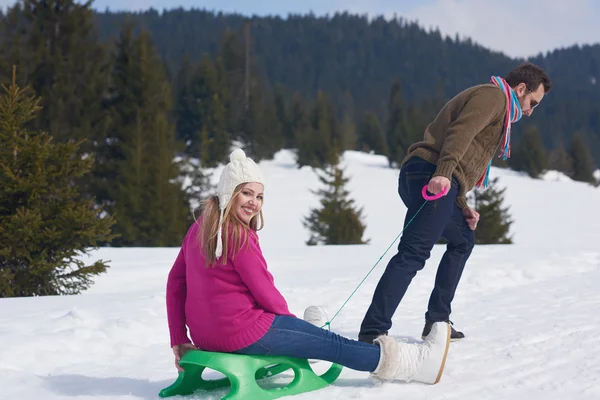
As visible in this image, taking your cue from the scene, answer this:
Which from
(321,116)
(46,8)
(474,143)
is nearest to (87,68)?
(46,8)

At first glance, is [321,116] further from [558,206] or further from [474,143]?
[474,143]

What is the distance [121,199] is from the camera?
19.2m

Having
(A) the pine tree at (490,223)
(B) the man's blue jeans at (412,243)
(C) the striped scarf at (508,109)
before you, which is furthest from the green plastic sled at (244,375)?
(A) the pine tree at (490,223)

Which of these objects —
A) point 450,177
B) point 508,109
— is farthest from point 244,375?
point 508,109

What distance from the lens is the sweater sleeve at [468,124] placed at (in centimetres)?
381

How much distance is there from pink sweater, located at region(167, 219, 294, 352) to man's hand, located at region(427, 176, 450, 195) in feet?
3.79

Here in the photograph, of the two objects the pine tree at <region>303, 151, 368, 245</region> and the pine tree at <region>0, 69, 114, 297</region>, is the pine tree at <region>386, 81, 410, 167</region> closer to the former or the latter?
the pine tree at <region>303, 151, 368, 245</region>

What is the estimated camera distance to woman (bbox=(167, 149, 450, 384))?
10.0 ft

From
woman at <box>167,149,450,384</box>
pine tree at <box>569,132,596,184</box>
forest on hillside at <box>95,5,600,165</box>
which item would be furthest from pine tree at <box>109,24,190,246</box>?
forest on hillside at <box>95,5,600,165</box>

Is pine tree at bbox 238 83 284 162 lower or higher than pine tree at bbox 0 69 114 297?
higher

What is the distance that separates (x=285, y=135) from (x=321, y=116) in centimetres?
344

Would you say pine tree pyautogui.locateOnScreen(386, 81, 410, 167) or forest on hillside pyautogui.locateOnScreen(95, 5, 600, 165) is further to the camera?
forest on hillside pyautogui.locateOnScreen(95, 5, 600, 165)

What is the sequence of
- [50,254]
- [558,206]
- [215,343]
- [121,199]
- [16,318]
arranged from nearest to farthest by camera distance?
[215,343] < [16,318] < [50,254] < [121,199] < [558,206]

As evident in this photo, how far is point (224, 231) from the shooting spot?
9.98ft
